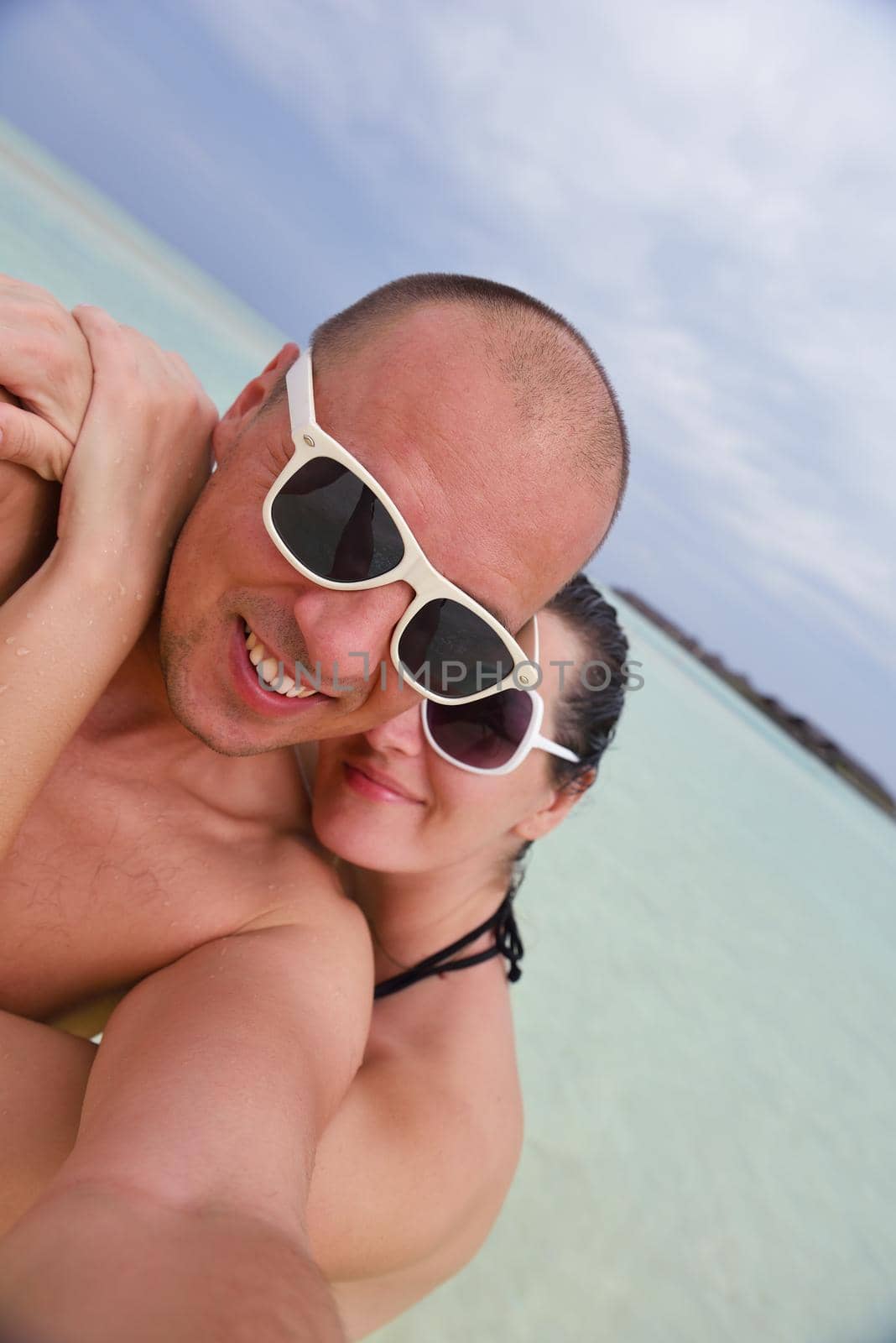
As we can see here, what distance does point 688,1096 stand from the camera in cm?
536

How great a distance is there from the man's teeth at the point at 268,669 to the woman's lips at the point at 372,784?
55 centimetres

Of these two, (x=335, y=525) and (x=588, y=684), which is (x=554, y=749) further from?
(x=335, y=525)

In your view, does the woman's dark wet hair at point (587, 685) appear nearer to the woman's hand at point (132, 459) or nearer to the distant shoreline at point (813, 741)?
the woman's hand at point (132, 459)

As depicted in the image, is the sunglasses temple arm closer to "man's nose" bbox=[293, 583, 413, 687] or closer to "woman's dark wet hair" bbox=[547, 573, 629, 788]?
"woman's dark wet hair" bbox=[547, 573, 629, 788]

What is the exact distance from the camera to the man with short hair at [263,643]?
137 centimetres

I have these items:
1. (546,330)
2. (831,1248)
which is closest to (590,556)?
(546,330)

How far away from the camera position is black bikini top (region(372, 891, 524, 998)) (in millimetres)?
2465

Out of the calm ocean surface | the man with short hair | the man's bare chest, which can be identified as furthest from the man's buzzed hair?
the calm ocean surface

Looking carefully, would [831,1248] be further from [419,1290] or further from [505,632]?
[505,632]

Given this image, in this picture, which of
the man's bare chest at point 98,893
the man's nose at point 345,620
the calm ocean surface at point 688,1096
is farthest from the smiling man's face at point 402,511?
the calm ocean surface at point 688,1096

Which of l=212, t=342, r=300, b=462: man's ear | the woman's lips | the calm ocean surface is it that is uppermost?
l=212, t=342, r=300, b=462: man's ear

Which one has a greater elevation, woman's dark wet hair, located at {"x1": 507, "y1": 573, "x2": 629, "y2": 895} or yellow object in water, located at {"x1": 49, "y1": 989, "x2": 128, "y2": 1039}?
Result: woman's dark wet hair, located at {"x1": 507, "y1": 573, "x2": 629, "y2": 895}

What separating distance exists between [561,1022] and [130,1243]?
4786mm

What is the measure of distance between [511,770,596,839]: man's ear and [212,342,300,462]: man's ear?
4.20 feet
